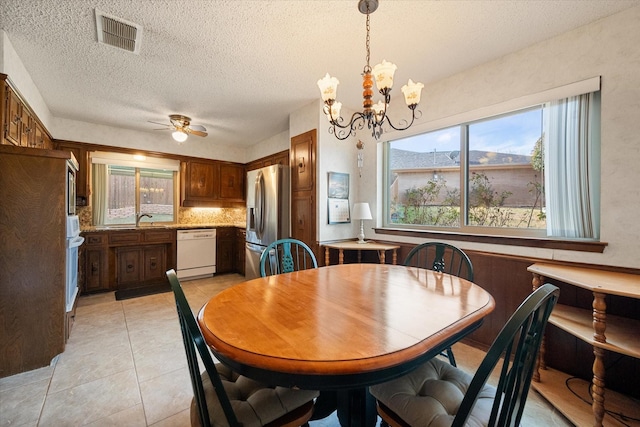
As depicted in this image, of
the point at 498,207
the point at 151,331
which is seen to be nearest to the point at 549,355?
the point at 498,207

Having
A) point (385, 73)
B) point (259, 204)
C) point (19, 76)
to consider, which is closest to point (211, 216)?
point (259, 204)

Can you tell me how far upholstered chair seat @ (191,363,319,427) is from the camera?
97 cm

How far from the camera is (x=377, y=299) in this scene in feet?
4.35

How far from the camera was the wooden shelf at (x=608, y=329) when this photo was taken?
1.41m

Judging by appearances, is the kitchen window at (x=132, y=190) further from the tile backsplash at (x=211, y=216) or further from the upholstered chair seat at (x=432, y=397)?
the upholstered chair seat at (x=432, y=397)

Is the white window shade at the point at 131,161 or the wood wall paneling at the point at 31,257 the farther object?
the white window shade at the point at 131,161

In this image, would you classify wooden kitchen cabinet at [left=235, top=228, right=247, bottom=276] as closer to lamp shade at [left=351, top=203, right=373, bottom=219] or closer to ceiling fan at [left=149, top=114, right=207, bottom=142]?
ceiling fan at [left=149, top=114, right=207, bottom=142]

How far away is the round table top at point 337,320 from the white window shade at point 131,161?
4.26m

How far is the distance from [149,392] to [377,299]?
1.75 m

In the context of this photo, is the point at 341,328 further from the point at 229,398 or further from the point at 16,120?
the point at 16,120

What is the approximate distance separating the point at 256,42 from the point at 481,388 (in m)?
2.56

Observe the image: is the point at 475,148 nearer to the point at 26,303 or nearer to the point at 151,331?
the point at 151,331

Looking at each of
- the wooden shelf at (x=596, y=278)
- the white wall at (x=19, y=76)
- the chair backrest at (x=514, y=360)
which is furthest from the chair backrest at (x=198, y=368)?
the white wall at (x=19, y=76)

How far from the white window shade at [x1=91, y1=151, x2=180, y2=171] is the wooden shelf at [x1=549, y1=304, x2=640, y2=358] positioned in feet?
18.4
